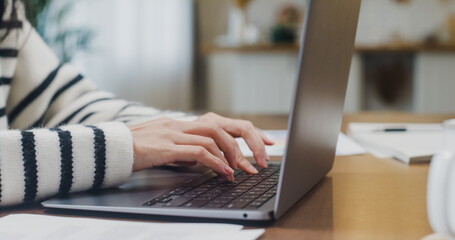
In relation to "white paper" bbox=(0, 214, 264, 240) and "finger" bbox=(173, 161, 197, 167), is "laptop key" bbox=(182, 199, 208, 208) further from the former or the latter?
"finger" bbox=(173, 161, 197, 167)

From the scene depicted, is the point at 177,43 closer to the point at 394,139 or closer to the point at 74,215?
the point at 394,139

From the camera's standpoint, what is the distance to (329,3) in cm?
46

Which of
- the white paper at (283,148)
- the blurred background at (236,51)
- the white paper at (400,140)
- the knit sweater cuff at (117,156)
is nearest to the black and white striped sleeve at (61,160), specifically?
the knit sweater cuff at (117,156)

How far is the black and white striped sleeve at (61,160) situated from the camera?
0.53 m

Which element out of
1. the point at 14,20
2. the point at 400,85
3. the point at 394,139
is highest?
the point at 14,20

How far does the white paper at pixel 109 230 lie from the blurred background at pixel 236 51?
178cm

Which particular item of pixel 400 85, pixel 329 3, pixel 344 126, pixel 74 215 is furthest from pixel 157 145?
pixel 400 85

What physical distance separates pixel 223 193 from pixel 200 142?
106 millimetres

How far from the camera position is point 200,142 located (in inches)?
24.2

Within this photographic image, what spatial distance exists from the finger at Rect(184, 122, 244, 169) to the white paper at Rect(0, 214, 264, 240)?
20 cm

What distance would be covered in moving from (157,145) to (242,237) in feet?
0.76

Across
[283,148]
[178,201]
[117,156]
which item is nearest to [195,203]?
[178,201]

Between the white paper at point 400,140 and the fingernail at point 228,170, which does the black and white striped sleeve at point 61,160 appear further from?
the white paper at point 400,140

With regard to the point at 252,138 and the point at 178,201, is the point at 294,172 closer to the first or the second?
the point at 178,201
